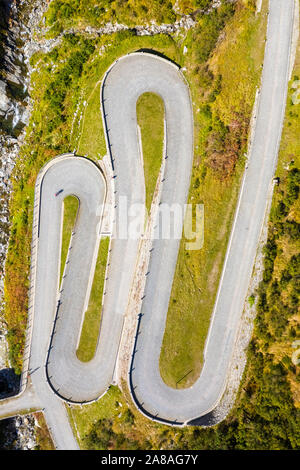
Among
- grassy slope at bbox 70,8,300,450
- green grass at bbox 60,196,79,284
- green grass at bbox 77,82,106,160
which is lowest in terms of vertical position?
grassy slope at bbox 70,8,300,450

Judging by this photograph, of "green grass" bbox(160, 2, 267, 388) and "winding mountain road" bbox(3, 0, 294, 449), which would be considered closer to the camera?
"green grass" bbox(160, 2, 267, 388)

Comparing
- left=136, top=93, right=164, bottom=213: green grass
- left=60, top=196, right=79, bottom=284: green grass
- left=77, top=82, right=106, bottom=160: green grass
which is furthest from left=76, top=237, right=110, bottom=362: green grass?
left=77, top=82, right=106, bottom=160: green grass

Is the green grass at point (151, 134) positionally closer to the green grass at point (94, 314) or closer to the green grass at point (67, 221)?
the green grass at point (94, 314)

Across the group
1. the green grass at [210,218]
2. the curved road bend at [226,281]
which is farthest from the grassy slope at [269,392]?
the green grass at [210,218]

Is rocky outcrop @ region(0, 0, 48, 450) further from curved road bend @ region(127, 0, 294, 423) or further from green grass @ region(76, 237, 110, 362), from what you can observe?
curved road bend @ region(127, 0, 294, 423)

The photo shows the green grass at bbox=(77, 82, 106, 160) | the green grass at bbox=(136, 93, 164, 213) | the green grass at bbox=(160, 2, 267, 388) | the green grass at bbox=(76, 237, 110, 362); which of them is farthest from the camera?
the green grass at bbox=(77, 82, 106, 160)
